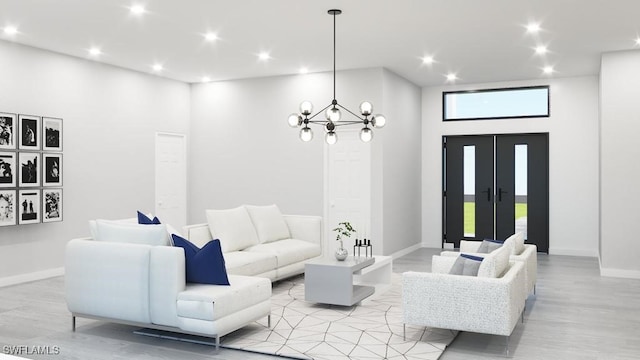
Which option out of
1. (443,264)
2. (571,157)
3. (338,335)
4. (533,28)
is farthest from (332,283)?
(571,157)

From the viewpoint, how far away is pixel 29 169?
686 cm

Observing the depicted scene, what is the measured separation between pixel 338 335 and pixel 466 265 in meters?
1.17

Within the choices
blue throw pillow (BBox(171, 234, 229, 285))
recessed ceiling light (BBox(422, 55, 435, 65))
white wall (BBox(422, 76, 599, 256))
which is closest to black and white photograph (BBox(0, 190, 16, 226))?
blue throw pillow (BBox(171, 234, 229, 285))

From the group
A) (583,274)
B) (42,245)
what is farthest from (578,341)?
(42,245)

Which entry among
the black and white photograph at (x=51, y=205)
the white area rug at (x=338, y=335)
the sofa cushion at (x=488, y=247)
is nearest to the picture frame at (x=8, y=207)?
the black and white photograph at (x=51, y=205)

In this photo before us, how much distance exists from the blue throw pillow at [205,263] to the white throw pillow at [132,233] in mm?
110

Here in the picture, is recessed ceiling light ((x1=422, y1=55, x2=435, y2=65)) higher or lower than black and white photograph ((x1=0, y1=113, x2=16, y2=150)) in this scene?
higher

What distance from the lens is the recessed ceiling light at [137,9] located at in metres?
5.42

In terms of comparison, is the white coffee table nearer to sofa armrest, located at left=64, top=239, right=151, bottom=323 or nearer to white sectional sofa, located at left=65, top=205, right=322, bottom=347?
white sectional sofa, located at left=65, top=205, right=322, bottom=347

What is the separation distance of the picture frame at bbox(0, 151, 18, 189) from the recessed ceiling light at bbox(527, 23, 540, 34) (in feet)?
20.0

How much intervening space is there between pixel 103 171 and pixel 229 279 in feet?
13.8

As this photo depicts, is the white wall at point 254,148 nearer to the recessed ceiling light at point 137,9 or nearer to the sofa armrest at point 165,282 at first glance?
the recessed ceiling light at point 137,9

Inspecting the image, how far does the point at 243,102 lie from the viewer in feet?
30.8

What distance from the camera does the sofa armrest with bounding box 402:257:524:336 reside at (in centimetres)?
395
